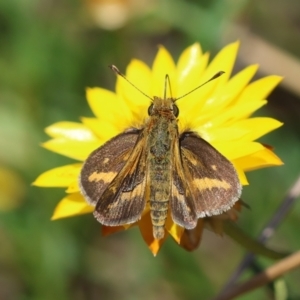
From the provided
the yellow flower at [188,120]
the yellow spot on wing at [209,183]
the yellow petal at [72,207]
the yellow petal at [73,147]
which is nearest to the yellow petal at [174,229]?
the yellow flower at [188,120]

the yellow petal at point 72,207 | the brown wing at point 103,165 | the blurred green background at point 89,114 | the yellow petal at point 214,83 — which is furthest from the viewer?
the blurred green background at point 89,114

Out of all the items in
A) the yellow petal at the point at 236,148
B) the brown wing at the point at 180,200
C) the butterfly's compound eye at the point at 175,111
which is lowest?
the brown wing at the point at 180,200

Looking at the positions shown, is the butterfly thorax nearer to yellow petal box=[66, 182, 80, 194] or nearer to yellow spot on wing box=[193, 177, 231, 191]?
yellow spot on wing box=[193, 177, 231, 191]

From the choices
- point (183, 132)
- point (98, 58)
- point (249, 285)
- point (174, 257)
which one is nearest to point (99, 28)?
point (98, 58)

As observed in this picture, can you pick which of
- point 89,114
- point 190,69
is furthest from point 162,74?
point 89,114

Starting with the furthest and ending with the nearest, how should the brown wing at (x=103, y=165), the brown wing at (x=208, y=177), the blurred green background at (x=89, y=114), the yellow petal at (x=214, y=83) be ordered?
the blurred green background at (x=89, y=114)
the yellow petal at (x=214, y=83)
the brown wing at (x=103, y=165)
the brown wing at (x=208, y=177)

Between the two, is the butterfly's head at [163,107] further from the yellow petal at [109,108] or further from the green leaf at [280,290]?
the green leaf at [280,290]

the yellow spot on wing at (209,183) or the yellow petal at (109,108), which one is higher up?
the yellow petal at (109,108)
